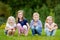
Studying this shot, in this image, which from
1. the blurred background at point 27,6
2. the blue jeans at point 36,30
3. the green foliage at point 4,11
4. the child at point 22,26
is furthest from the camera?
the blurred background at point 27,6

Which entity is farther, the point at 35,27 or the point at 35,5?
the point at 35,5

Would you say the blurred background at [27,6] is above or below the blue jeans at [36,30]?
above

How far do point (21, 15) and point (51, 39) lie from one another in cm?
206

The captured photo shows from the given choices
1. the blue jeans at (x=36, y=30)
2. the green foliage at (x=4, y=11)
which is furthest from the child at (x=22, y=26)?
the green foliage at (x=4, y=11)

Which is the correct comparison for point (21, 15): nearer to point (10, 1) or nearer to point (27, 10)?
point (27, 10)

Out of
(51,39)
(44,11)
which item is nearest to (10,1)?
(44,11)

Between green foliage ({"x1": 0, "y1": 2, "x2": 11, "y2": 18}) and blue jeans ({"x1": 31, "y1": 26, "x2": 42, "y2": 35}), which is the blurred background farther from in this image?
blue jeans ({"x1": 31, "y1": 26, "x2": 42, "y2": 35})

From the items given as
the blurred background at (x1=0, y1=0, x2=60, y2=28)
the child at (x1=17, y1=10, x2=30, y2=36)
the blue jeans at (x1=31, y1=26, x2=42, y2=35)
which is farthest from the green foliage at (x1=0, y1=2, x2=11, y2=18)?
the blue jeans at (x1=31, y1=26, x2=42, y2=35)

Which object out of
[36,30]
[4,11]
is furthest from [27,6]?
[36,30]

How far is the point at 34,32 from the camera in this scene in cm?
1046

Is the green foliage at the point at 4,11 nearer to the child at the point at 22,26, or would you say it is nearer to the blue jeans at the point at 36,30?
the child at the point at 22,26

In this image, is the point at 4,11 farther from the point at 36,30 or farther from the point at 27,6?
the point at 36,30

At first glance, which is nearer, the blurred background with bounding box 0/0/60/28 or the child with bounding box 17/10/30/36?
the child with bounding box 17/10/30/36

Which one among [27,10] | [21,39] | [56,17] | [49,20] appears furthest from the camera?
[27,10]
